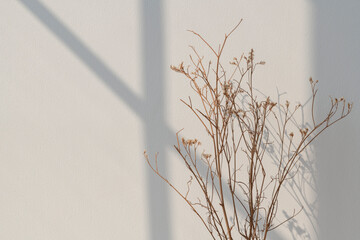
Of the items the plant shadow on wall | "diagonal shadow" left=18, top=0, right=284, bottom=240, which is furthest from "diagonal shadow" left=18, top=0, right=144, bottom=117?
the plant shadow on wall

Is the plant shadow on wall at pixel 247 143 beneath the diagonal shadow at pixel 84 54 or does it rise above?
beneath

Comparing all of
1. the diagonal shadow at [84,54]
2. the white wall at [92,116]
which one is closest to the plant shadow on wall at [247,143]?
the white wall at [92,116]

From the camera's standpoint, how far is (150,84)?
7.27 ft

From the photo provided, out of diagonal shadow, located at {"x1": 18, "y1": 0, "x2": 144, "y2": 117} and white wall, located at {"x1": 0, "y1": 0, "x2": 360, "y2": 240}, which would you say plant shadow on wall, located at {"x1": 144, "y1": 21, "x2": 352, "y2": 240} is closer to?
white wall, located at {"x1": 0, "y1": 0, "x2": 360, "y2": 240}

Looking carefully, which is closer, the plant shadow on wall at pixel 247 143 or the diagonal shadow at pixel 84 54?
the plant shadow on wall at pixel 247 143

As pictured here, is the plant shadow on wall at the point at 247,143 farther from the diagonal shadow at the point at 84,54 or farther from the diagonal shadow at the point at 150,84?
the diagonal shadow at the point at 84,54

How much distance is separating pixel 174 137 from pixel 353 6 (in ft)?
3.18

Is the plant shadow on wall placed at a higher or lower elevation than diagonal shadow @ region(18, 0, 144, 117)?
lower

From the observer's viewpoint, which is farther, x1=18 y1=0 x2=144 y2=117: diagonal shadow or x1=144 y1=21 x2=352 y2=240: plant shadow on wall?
x1=18 y1=0 x2=144 y2=117: diagonal shadow

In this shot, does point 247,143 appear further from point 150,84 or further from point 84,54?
point 84,54

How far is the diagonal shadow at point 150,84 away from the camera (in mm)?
2213

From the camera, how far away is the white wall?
2.21m

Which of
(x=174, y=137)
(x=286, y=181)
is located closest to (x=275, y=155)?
(x=286, y=181)

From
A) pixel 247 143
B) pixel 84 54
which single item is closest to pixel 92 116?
pixel 84 54
